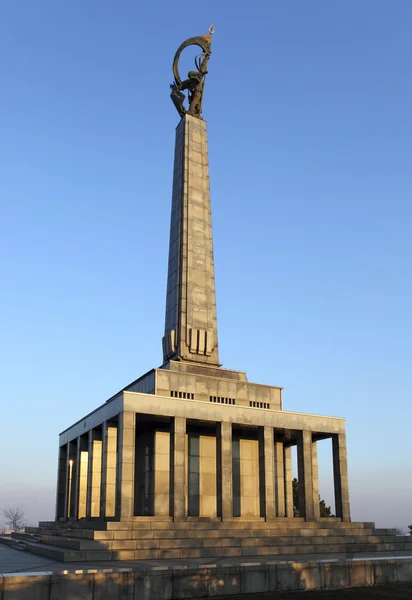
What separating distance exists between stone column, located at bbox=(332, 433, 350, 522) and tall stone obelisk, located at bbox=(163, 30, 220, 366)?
1054 centimetres

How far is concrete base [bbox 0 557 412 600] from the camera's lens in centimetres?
1666

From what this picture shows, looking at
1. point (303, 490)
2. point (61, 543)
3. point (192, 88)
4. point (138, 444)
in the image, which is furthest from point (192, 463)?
point (192, 88)

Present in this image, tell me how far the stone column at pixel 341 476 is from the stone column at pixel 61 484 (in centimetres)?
2141

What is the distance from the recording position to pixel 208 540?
96.0 ft

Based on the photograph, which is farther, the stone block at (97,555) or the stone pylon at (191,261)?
the stone pylon at (191,261)

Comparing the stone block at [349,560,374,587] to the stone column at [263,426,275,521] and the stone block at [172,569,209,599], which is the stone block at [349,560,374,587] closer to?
the stone block at [172,569,209,599]

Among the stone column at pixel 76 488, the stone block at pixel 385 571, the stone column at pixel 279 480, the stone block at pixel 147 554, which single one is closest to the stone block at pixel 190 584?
the stone block at pixel 385 571

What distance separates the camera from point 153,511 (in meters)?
35.5

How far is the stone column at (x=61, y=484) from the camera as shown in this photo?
4606 centimetres

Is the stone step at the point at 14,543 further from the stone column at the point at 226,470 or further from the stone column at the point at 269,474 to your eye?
the stone column at the point at 269,474

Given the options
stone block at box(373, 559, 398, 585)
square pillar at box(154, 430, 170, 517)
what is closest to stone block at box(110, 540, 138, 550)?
square pillar at box(154, 430, 170, 517)

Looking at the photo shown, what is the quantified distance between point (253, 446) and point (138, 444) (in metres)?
8.26

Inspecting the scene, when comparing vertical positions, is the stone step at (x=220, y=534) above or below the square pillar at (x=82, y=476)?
below

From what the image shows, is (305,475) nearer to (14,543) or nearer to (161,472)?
(161,472)
